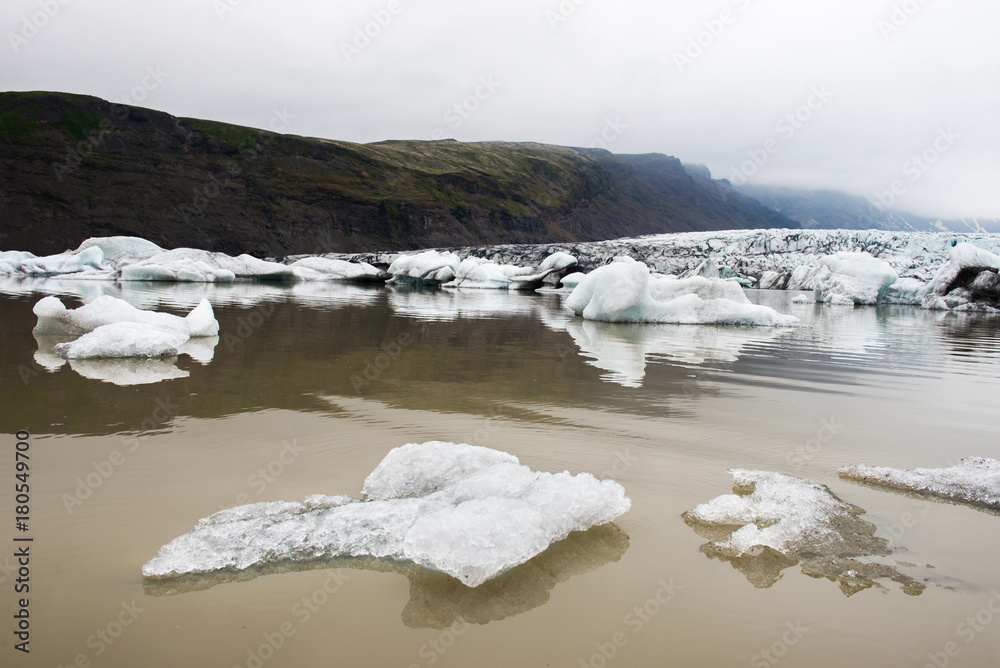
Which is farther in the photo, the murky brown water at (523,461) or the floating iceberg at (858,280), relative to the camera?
the floating iceberg at (858,280)

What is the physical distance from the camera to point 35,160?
137ft

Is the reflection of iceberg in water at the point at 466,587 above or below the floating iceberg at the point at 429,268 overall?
below

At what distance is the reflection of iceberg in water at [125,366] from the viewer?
4.72m

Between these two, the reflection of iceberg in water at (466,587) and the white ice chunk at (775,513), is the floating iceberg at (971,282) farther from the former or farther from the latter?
the reflection of iceberg in water at (466,587)

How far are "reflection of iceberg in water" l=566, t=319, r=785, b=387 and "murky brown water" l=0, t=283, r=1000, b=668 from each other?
0.13 m

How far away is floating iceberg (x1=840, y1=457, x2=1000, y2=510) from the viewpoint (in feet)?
8.73

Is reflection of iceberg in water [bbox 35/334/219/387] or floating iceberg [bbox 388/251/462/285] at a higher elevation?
floating iceberg [bbox 388/251/462/285]

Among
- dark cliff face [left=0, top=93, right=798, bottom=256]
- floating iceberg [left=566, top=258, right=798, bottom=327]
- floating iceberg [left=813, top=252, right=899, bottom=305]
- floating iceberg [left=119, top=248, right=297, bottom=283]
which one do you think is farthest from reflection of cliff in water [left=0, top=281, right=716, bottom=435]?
dark cliff face [left=0, top=93, right=798, bottom=256]

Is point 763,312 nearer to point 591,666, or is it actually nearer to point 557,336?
point 557,336

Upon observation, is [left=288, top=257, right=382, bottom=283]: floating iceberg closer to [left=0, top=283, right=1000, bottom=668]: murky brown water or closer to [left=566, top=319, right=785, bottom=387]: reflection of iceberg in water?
[left=566, top=319, right=785, bottom=387]: reflection of iceberg in water

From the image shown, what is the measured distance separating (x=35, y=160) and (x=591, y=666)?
5216 centimetres

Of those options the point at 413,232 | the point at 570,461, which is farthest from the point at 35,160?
the point at 570,461

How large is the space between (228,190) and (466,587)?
173 feet

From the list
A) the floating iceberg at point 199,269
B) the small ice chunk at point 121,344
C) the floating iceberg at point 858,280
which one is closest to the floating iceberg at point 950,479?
the small ice chunk at point 121,344
